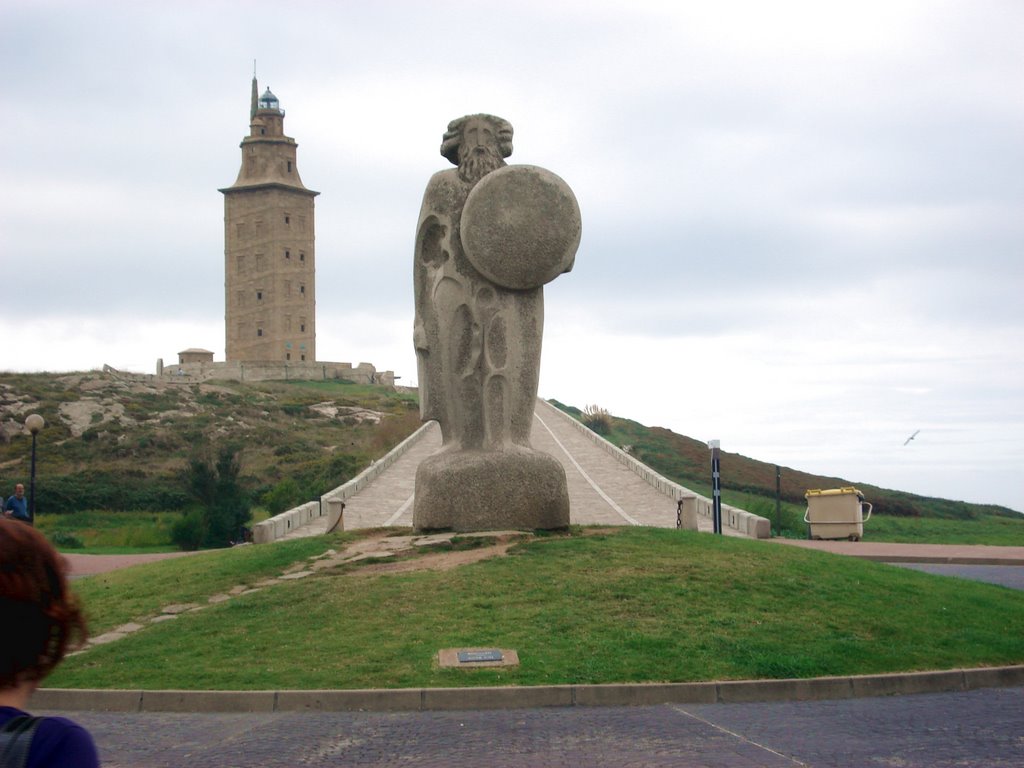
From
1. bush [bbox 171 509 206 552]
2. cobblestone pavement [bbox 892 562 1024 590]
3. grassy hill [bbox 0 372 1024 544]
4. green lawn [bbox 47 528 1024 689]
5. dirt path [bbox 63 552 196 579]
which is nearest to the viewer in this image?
green lawn [bbox 47 528 1024 689]

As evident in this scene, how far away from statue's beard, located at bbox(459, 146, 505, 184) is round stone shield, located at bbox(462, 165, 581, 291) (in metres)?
0.73

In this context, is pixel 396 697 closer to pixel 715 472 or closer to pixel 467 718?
pixel 467 718

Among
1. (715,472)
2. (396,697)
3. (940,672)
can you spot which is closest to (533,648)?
(396,697)

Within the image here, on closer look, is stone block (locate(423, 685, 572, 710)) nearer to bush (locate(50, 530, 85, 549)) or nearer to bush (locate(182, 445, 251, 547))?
bush (locate(182, 445, 251, 547))

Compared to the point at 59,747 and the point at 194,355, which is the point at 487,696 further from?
the point at 194,355

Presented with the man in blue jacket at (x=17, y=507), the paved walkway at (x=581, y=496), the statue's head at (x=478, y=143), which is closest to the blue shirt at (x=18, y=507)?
the man in blue jacket at (x=17, y=507)

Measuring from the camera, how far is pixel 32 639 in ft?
8.39

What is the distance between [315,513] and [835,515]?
34.0 ft

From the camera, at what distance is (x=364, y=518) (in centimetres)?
2489

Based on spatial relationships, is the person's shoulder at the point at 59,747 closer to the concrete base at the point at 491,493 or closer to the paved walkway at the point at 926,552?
the concrete base at the point at 491,493

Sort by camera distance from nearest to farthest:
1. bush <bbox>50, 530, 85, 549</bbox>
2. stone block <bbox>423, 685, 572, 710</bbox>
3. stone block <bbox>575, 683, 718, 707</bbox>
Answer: stone block <bbox>423, 685, 572, 710</bbox>
stone block <bbox>575, 683, 718, 707</bbox>
bush <bbox>50, 530, 85, 549</bbox>

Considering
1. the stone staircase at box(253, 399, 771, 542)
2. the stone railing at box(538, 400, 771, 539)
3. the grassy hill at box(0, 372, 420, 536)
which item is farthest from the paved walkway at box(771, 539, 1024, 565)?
the grassy hill at box(0, 372, 420, 536)

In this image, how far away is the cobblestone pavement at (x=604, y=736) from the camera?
300 inches

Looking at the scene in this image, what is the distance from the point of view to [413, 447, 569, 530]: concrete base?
15164mm
